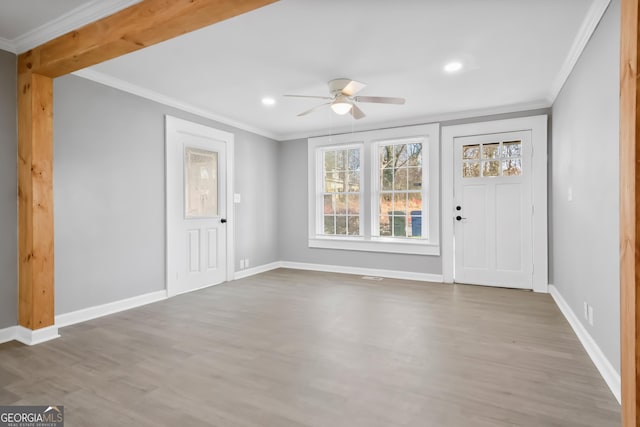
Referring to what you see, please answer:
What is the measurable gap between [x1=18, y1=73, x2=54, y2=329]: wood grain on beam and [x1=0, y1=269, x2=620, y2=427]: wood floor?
1.13 ft

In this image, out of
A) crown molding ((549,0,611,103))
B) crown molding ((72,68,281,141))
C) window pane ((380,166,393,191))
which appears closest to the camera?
crown molding ((549,0,611,103))

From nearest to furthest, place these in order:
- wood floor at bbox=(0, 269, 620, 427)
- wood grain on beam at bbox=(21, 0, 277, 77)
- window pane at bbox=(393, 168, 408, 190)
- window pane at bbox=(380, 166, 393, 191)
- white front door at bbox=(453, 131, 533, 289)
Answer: wood floor at bbox=(0, 269, 620, 427), wood grain on beam at bbox=(21, 0, 277, 77), white front door at bbox=(453, 131, 533, 289), window pane at bbox=(393, 168, 408, 190), window pane at bbox=(380, 166, 393, 191)

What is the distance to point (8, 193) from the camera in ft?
9.68

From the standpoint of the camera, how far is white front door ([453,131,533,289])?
468cm

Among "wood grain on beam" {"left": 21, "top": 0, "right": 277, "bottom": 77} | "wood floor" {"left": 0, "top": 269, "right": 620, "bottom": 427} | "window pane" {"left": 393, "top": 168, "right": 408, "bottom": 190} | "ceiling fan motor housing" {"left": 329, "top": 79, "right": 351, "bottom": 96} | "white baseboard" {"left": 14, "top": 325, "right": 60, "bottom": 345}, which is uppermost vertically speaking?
"ceiling fan motor housing" {"left": 329, "top": 79, "right": 351, "bottom": 96}

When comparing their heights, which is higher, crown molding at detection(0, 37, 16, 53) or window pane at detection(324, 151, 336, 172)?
crown molding at detection(0, 37, 16, 53)

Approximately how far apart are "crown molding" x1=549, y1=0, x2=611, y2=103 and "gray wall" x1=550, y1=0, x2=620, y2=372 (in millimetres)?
67

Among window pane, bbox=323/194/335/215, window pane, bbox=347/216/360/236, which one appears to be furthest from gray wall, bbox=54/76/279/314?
window pane, bbox=347/216/360/236

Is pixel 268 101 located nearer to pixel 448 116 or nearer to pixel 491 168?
pixel 448 116

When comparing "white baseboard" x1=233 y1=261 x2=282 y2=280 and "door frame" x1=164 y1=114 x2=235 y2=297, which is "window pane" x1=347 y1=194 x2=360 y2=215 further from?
"door frame" x1=164 y1=114 x2=235 y2=297

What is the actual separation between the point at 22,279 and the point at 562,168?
5384 millimetres

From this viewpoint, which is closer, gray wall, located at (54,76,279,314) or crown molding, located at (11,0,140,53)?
crown molding, located at (11,0,140,53)

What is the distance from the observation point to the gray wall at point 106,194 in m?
3.33

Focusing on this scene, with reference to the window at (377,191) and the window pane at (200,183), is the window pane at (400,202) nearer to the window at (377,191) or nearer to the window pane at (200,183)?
the window at (377,191)
